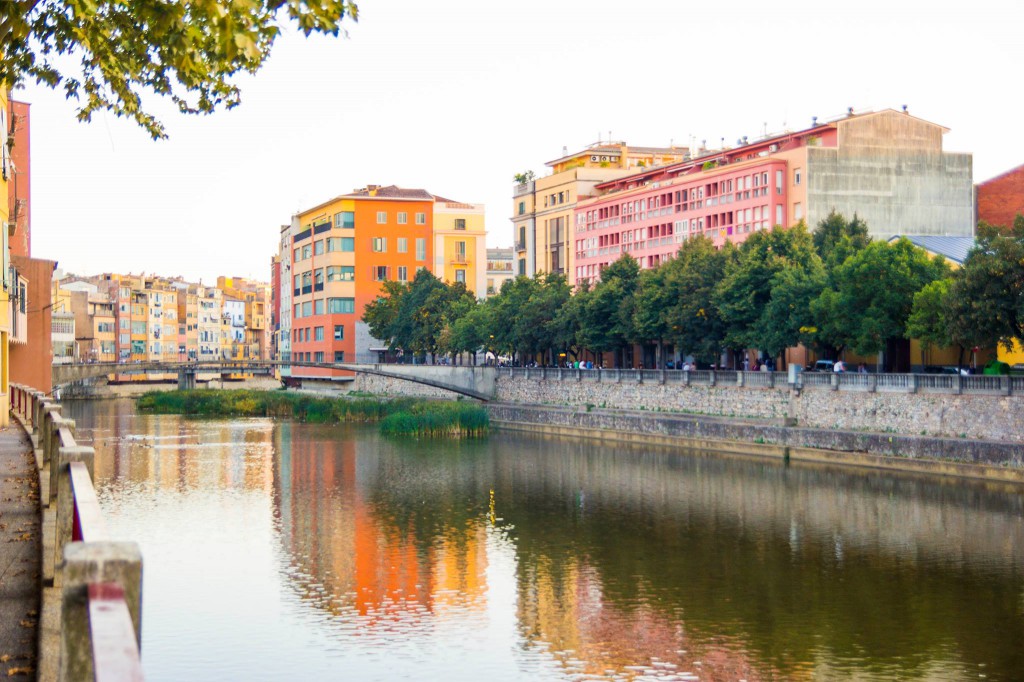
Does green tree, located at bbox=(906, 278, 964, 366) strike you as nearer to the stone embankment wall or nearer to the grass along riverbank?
the stone embankment wall

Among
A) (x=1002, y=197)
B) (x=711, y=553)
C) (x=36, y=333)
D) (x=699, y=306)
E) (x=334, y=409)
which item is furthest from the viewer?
(x=334, y=409)

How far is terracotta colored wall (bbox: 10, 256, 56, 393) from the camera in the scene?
4666 cm

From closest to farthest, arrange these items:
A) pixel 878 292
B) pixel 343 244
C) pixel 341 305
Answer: pixel 878 292 → pixel 343 244 → pixel 341 305

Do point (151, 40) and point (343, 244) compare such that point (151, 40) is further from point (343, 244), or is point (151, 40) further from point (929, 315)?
point (343, 244)

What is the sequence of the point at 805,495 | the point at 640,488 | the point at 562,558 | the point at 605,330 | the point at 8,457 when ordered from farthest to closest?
the point at 605,330, the point at 640,488, the point at 805,495, the point at 562,558, the point at 8,457

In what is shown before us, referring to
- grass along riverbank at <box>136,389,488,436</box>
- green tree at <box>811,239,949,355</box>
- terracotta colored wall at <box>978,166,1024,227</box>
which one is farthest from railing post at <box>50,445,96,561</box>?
terracotta colored wall at <box>978,166,1024,227</box>

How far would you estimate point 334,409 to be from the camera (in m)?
74.8

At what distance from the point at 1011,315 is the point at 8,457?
97.0 feet

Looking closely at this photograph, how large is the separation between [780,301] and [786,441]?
22.0ft

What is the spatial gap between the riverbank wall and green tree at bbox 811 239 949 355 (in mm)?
4314

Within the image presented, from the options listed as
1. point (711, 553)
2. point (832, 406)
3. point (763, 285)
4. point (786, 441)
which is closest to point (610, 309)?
point (763, 285)

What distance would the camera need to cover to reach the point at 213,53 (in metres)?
12.7

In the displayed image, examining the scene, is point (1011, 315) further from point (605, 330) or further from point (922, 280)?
point (605, 330)

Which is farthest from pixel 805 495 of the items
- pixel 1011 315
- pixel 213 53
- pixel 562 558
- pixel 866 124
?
pixel 866 124
